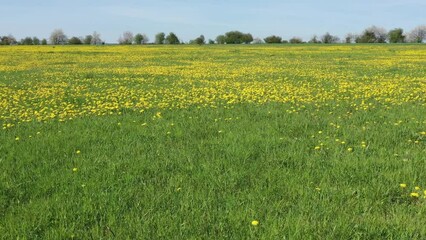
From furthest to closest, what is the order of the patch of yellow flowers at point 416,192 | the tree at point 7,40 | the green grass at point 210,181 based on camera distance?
1. the tree at point 7,40
2. the patch of yellow flowers at point 416,192
3. the green grass at point 210,181

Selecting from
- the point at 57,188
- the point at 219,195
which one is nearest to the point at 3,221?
the point at 57,188

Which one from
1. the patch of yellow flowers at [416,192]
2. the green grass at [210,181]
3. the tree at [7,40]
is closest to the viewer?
the green grass at [210,181]

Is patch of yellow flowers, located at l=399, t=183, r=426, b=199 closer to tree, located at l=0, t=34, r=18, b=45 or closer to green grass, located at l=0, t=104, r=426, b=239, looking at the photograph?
green grass, located at l=0, t=104, r=426, b=239

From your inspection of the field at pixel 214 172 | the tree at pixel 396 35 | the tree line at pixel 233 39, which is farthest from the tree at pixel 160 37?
the field at pixel 214 172

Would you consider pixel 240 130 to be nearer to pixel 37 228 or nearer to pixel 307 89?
pixel 37 228

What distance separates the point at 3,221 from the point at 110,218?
3.38ft

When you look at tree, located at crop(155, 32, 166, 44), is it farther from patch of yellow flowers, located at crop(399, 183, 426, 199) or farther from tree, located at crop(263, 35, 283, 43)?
patch of yellow flowers, located at crop(399, 183, 426, 199)

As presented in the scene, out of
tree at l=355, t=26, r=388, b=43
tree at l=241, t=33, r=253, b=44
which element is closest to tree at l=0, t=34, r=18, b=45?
tree at l=241, t=33, r=253, b=44

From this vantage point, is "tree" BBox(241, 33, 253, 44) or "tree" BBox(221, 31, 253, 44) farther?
"tree" BBox(241, 33, 253, 44)

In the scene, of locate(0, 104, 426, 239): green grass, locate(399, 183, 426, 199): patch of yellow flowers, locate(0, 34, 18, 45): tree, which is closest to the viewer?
locate(0, 104, 426, 239): green grass

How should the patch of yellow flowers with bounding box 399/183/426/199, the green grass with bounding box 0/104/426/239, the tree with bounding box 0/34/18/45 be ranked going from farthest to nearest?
the tree with bounding box 0/34/18/45 < the patch of yellow flowers with bounding box 399/183/426/199 < the green grass with bounding box 0/104/426/239

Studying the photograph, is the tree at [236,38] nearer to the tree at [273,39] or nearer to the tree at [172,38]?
the tree at [273,39]

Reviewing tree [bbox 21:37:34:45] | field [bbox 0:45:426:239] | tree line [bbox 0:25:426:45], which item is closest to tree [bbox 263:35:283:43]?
tree line [bbox 0:25:426:45]

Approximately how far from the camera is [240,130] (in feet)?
24.5
